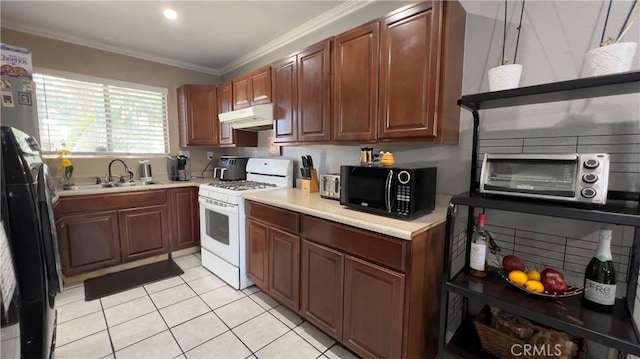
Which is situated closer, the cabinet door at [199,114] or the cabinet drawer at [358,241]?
the cabinet drawer at [358,241]

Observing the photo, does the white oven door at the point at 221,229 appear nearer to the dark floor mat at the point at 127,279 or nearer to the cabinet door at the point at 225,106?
the dark floor mat at the point at 127,279

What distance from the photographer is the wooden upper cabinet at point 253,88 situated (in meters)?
2.56

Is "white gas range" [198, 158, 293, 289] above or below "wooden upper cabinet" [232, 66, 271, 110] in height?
below

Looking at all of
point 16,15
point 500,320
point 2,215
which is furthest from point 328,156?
point 16,15

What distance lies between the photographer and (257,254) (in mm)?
2234

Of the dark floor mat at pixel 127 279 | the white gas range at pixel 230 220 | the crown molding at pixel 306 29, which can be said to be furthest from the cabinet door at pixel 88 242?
the crown molding at pixel 306 29

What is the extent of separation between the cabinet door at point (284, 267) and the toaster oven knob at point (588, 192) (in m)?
1.48

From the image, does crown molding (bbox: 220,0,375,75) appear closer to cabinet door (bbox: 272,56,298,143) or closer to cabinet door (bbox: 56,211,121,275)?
cabinet door (bbox: 272,56,298,143)

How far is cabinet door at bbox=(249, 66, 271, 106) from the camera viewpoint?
2.55 metres

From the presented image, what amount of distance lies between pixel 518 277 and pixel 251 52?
3.30 meters

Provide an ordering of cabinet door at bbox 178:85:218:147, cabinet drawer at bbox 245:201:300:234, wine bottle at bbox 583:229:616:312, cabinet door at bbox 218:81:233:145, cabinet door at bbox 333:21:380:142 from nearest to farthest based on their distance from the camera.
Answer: wine bottle at bbox 583:229:616:312 < cabinet door at bbox 333:21:380:142 < cabinet drawer at bbox 245:201:300:234 < cabinet door at bbox 218:81:233:145 < cabinet door at bbox 178:85:218:147

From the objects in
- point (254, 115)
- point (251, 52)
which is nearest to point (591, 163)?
point (254, 115)

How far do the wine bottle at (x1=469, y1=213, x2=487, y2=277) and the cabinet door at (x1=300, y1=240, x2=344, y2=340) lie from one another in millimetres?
705

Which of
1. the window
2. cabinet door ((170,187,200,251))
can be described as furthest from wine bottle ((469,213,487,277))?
the window
